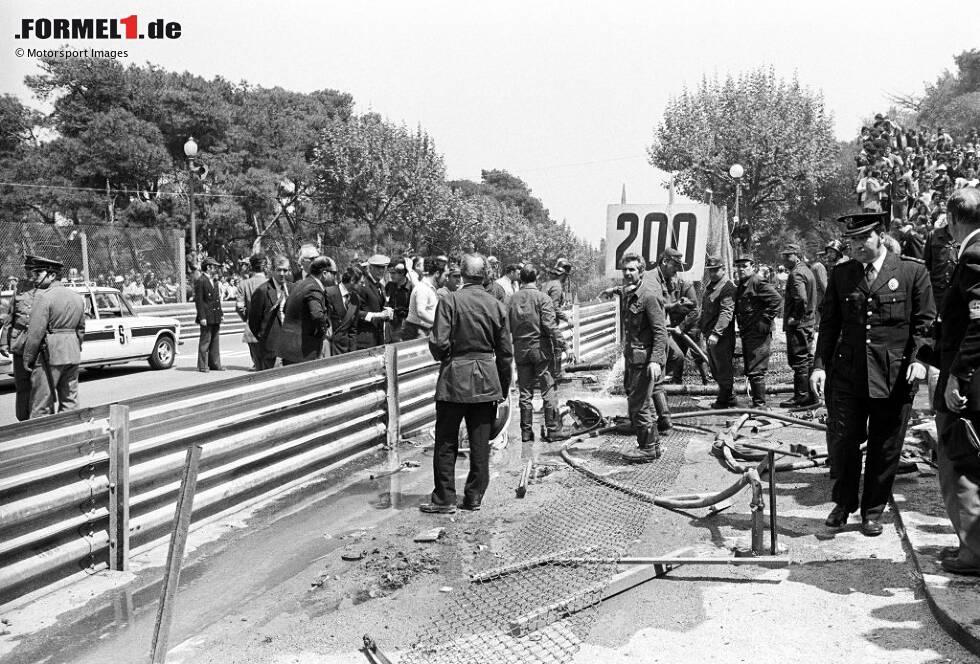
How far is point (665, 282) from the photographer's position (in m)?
12.3

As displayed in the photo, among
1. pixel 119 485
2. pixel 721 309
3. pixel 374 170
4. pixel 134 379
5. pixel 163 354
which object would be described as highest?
pixel 374 170

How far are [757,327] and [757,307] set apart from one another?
242mm

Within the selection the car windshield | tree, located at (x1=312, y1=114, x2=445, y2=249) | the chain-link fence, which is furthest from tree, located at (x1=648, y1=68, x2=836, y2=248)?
the car windshield

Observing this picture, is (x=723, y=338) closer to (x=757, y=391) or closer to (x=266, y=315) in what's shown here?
(x=757, y=391)

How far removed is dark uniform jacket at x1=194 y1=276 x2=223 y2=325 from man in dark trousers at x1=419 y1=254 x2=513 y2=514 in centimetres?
845

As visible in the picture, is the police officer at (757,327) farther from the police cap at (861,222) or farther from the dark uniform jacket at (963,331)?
the dark uniform jacket at (963,331)

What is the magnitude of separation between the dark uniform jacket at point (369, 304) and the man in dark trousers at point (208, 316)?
11.9 feet

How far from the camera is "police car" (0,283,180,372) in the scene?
47.2ft

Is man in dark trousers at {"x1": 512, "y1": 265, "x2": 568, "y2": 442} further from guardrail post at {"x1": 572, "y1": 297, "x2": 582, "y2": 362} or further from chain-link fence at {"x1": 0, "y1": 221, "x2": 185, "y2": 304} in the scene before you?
chain-link fence at {"x1": 0, "y1": 221, "x2": 185, "y2": 304}

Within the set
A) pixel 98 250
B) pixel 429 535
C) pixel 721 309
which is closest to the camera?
pixel 429 535

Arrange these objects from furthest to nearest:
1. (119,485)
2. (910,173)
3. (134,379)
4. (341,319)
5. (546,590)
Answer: (134,379)
(341,319)
(910,173)
(119,485)
(546,590)

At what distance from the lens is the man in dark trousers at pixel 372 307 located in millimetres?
11242

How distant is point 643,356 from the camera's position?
807cm

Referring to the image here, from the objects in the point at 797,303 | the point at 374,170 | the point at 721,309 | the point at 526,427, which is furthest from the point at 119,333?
the point at 374,170
